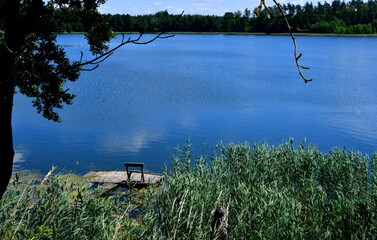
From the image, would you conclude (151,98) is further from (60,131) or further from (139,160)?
(139,160)

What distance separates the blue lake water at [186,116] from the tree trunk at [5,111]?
1466cm

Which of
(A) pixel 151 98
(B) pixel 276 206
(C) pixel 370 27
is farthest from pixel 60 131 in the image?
(C) pixel 370 27

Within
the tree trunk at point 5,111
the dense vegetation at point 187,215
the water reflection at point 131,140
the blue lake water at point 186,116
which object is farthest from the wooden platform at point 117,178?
the tree trunk at point 5,111

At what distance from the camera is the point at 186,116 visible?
3494 centimetres

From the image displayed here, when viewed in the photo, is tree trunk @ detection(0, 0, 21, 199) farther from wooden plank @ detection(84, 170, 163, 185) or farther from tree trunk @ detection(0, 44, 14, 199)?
wooden plank @ detection(84, 170, 163, 185)

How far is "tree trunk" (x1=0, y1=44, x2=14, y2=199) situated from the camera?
5.12 meters

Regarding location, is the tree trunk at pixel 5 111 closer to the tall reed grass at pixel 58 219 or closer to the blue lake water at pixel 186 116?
the tall reed grass at pixel 58 219

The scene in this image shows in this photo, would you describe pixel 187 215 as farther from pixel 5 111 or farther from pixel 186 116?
pixel 186 116

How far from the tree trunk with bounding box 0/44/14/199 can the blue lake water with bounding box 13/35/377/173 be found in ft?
48.1

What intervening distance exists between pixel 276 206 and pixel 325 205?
1791 millimetres

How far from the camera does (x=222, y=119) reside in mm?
34188

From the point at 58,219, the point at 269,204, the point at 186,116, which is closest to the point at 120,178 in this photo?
the point at 58,219

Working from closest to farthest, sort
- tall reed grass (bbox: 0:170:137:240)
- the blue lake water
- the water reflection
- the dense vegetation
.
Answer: tall reed grass (bbox: 0:170:137:240)
the dense vegetation
the blue lake water
the water reflection

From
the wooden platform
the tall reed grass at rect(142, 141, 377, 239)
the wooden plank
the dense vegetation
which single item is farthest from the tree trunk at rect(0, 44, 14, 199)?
the wooden plank
